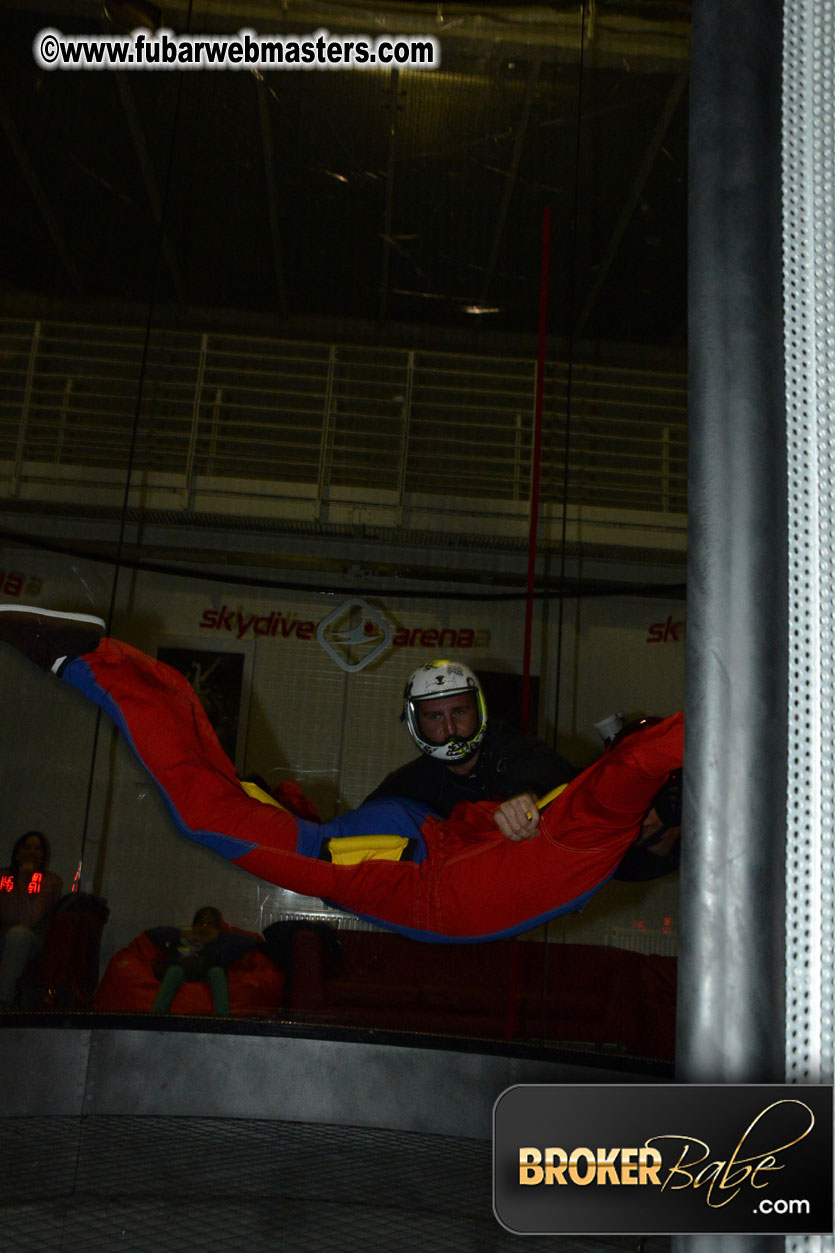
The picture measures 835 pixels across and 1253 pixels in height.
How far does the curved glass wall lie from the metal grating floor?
1823 mm

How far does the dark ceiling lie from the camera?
15.6ft

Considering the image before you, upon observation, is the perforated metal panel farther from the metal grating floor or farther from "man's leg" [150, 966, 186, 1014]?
"man's leg" [150, 966, 186, 1014]

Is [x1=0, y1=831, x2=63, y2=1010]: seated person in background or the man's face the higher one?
the man's face

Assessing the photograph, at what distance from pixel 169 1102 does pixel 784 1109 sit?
8.20 ft

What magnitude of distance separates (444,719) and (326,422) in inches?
141

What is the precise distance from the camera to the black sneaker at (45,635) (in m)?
2.10

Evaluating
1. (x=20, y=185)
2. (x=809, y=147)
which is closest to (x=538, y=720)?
(x=20, y=185)

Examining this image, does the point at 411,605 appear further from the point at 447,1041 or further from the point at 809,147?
the point at 809,147

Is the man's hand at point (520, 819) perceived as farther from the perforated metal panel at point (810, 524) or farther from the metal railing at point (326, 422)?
the metal railing at point (326, 422)

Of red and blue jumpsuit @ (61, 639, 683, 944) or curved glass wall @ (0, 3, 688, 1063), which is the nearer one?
red and blue jumpsuit @ (61, 639, 683, 944)

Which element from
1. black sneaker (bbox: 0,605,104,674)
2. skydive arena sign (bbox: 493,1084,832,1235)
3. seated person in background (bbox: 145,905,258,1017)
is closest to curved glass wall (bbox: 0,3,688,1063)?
seated person in background (bbox: 145,905,258,1017)

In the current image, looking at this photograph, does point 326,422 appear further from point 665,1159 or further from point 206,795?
point 665,1159

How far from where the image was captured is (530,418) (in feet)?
20.6

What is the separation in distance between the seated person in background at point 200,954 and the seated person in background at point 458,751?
1.69 meters
